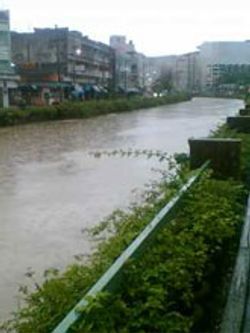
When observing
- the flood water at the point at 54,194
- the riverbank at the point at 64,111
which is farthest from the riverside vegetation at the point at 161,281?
the riverbank at the point at 64,111

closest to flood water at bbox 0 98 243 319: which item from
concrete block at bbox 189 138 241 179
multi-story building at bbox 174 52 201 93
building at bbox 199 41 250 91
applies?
concrete block at bbox 189 138 241 179

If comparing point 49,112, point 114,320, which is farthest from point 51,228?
point 49,112

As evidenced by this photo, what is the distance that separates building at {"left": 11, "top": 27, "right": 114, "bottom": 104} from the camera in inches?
2613

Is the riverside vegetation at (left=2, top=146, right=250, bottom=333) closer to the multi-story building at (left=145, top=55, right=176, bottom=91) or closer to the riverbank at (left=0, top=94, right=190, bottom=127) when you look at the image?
the riverbank at (left=0, top=94, right=190, bottom=127)

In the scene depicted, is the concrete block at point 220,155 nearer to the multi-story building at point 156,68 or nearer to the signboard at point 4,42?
the signboard at point 4,42

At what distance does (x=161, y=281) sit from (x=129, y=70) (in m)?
103

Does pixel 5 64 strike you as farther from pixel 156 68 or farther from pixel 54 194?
pixel 156 68

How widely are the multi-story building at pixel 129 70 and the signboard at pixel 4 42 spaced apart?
34538 mm

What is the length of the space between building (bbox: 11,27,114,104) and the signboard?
663cm

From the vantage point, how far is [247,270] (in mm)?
4359

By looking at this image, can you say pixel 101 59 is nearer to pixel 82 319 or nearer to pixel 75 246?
pixel 75 246

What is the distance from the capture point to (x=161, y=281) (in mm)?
3125

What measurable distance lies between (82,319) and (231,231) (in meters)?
1.91

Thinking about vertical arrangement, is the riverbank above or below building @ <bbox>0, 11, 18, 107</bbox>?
below
